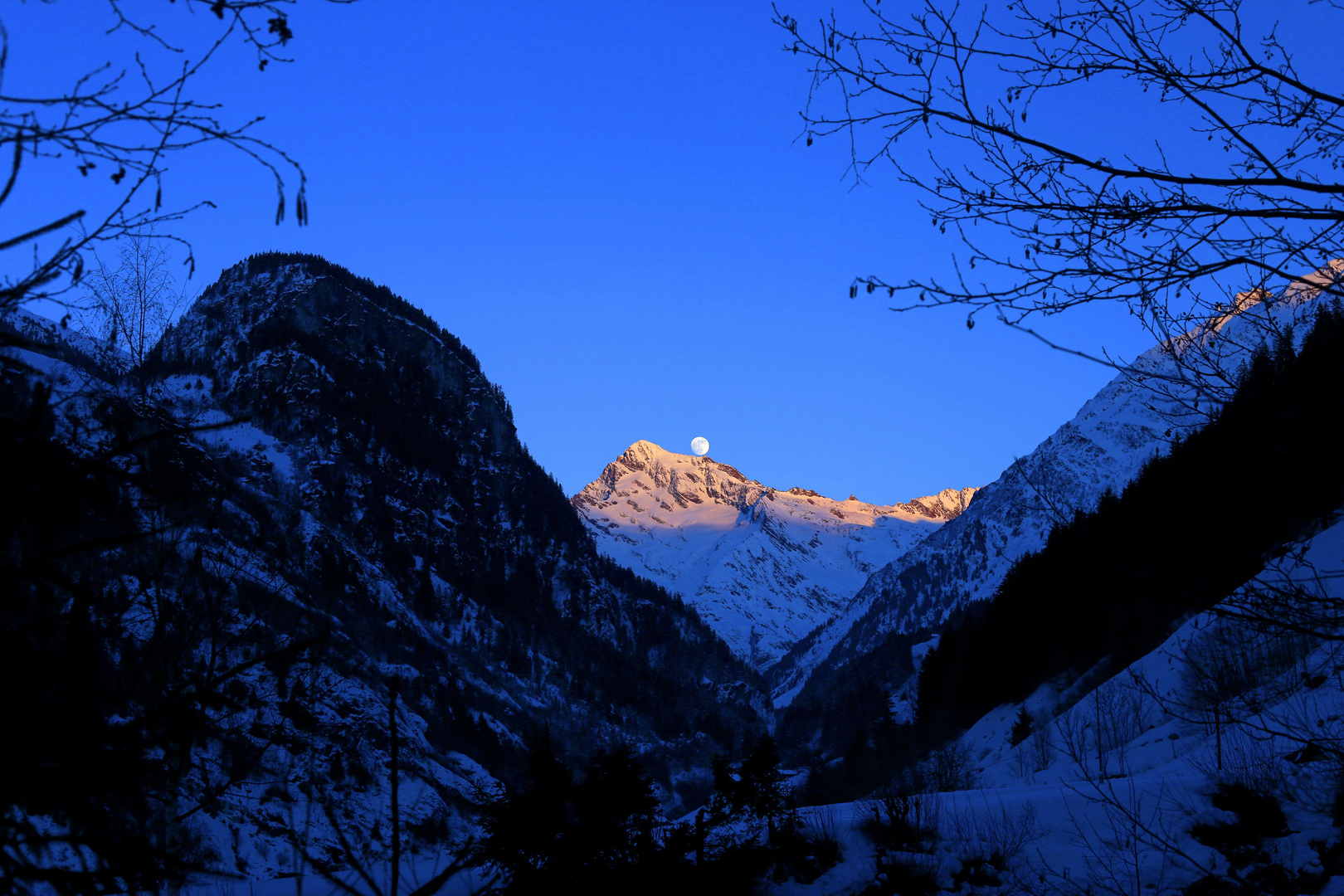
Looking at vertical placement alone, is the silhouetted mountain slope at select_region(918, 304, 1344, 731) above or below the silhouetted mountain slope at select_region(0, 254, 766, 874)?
below

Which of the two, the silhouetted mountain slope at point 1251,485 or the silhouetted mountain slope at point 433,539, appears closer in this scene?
the silhouetted mountain slope at point 1251,485

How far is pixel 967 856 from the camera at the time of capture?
13234 millimetres

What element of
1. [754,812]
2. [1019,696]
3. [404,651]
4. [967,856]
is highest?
[404,651]

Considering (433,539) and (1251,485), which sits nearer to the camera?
(1251,485)

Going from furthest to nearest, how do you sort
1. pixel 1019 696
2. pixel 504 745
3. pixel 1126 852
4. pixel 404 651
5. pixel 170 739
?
pixel 404 651
pixel 504 745
pixel 1019 696
pixel 1126 852
pixel 170 739

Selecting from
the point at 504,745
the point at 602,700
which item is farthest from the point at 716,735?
the point at 504,745

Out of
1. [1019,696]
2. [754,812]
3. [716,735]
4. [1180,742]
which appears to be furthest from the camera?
[716,735]

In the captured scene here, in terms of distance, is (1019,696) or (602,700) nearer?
(1019,696)

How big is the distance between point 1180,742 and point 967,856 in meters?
10.5

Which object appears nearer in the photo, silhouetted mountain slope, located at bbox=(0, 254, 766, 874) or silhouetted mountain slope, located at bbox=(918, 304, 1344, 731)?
silhouetted mountain slope, located at bbox=(918, 304, 1344, 731)

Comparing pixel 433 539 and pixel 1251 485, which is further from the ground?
pixel 433 539

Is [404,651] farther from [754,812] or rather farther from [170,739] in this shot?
[170,739]

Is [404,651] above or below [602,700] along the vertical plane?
above

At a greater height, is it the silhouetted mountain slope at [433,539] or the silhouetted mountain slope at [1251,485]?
the silhouetted mountain slope at [433,539]
